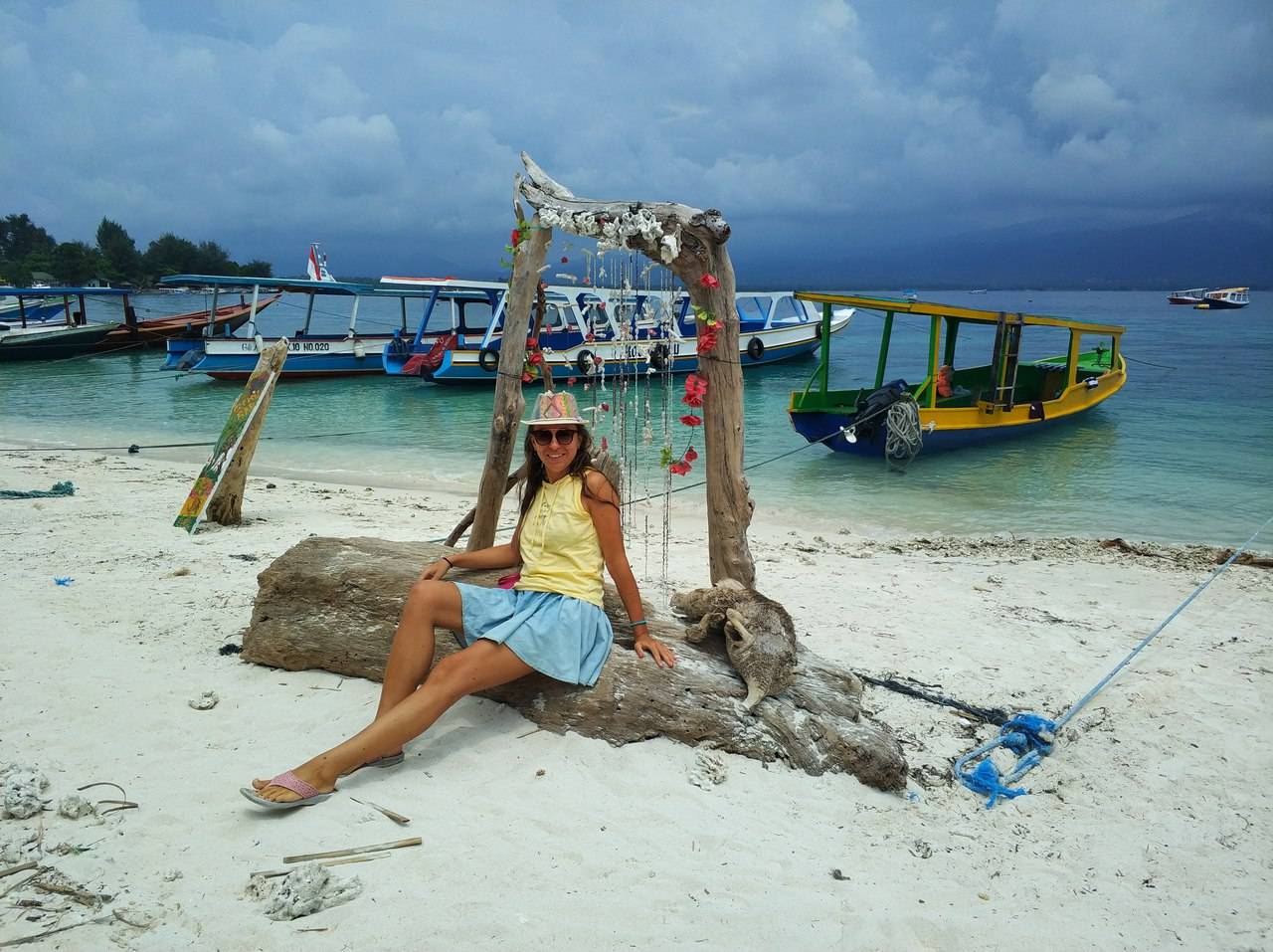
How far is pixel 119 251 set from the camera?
240ft

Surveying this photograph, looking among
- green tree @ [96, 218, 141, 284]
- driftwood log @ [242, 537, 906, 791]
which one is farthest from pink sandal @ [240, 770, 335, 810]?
green tree @ [96, 218, 141, 284]

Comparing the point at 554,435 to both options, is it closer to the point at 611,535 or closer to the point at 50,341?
the point at 611,535

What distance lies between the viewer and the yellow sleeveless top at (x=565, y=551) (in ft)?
10.9

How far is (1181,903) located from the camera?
270cm

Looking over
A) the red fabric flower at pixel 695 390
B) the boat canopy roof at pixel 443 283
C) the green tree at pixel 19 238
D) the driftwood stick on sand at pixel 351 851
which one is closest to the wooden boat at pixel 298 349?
the boat canopy roof at pixel 443 283

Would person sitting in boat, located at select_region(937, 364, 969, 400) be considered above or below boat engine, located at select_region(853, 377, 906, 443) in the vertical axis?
above

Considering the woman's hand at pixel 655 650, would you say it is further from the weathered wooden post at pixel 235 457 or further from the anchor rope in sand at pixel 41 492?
the anchor rope in sand at pixel 41 492

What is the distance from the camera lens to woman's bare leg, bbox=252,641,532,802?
9.34 feet

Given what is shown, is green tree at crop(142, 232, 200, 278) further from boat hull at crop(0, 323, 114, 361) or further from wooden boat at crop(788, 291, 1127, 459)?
wooden boat at crop(788, 291, 1127, 459)

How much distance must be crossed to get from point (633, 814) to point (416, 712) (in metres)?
0.84

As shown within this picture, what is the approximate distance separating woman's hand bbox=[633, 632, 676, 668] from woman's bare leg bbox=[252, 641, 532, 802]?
498mm

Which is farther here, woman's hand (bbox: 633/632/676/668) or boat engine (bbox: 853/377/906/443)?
boat engine (bbox: 853/377/906/443)

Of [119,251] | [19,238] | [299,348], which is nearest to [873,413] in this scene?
Result: [299,348]

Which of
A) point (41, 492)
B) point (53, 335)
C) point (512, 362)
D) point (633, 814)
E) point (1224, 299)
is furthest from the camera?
point (1224, 299)
